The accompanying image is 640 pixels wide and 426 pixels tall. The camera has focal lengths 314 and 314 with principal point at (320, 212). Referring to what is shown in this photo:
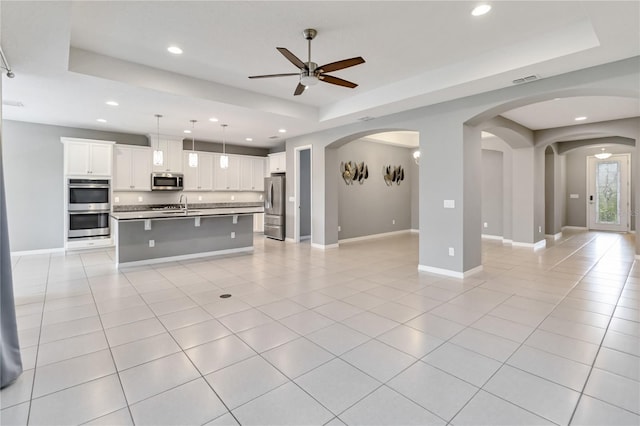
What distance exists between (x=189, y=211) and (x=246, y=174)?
7.53 feet

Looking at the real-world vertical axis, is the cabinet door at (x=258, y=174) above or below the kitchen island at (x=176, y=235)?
above

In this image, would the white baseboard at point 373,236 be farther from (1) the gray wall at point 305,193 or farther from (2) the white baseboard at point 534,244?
(2) the white baseboard at point 534,244

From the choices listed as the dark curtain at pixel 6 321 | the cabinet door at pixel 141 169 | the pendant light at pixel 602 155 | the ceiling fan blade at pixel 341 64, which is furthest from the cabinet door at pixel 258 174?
the pendant light at pixel 602 155

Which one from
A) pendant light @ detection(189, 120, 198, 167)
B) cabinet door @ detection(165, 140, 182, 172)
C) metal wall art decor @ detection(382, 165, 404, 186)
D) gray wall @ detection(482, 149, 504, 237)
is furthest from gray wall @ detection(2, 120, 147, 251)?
gray wall @ detection(482, 149, 504, 237)

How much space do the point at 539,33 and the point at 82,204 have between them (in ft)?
27.4

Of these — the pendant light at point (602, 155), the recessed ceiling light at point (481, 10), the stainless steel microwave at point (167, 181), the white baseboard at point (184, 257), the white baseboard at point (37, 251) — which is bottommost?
the white baseboard at point (184, 257)

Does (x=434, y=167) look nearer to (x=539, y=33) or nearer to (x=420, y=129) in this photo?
(x=420, y=129)

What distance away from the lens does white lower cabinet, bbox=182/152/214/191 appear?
8336 millimetres

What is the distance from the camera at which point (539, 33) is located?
3297 millimetres

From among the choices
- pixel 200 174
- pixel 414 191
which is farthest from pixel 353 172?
pixel 200 174

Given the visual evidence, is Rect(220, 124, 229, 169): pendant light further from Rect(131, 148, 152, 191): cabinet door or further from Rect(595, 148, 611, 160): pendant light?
Rect(595, 148, 611, 160): pendant light

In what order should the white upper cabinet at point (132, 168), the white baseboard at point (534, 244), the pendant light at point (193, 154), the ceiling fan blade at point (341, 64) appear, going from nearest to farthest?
the ceiling fan blade at point (341, 64) < the pendant light at point (193, 154) < the white baseboard at point (534, 244) < the white upper cabinet at point (132, 168)

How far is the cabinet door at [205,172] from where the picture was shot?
28.2ft

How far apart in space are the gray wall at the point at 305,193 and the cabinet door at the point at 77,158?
4.88 meters
